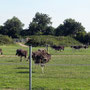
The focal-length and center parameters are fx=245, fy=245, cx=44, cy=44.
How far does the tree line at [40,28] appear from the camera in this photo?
103188 millimetres

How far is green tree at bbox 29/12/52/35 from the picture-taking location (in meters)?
102

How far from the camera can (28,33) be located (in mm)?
103562

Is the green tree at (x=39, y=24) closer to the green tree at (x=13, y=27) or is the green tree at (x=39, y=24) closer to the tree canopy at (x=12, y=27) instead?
the green tree at (x=13, y=27)

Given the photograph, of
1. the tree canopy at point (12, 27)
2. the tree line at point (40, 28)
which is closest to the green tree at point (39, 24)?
the tree line at point (40, 28)

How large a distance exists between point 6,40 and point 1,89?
63067mm

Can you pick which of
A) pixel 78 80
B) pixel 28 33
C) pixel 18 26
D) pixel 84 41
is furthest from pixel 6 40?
pixel 78 80

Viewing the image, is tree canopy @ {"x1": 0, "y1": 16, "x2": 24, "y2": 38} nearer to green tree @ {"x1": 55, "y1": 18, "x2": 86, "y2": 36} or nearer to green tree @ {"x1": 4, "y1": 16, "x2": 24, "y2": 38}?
green tree @ {"x1": 4, "y1": 16, "x2": 24, "y2": 38}

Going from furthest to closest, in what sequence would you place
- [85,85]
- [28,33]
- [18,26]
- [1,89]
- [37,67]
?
[18,26]
[28,33]
[37,67]
[85,85]
[1,89]

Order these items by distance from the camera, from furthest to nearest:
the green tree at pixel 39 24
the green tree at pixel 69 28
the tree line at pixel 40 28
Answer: the green tree at pixel 69 28 < the tree line at pixel 40 28 < the green tree at pixel 39 24

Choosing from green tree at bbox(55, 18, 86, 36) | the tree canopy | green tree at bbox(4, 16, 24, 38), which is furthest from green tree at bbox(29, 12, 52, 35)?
the tree canopy

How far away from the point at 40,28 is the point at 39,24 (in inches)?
96.1

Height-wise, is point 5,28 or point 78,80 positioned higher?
point 5,28

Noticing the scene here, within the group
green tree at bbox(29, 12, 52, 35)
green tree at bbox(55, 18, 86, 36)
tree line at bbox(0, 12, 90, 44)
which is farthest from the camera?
green tree at bbox(55, 18, 86, 36)

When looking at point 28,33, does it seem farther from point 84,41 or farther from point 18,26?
point 84,41
